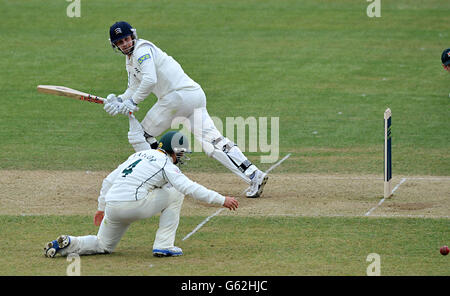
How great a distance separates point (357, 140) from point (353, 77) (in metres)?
5.15

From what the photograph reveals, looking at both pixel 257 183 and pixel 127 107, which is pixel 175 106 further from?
pixel 257 183

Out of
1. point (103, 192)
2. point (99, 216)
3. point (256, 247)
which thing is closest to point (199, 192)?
point (256, 247)

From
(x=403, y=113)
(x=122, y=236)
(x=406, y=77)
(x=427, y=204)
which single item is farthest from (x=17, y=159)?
(x=406, y=77)

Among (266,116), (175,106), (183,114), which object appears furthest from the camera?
(266,116)

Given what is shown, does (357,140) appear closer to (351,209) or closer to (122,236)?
(351,209)

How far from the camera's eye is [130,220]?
9.19 metres

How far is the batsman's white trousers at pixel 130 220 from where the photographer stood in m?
9.08

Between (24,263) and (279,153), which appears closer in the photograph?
(24,263)

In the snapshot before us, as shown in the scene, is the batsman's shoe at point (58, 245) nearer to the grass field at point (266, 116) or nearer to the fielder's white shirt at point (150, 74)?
the grass field at point (266, 116)

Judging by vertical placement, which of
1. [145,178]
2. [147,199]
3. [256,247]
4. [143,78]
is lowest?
[256,247]

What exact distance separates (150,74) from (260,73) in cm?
1068

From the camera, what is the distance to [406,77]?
21750 mm

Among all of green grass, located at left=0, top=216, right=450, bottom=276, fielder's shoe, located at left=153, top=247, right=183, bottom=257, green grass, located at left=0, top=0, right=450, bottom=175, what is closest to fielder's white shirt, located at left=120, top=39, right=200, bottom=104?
green grass, located at left=0, top=216, right=450, bottom=276

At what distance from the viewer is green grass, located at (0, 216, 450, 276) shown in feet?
28.4
